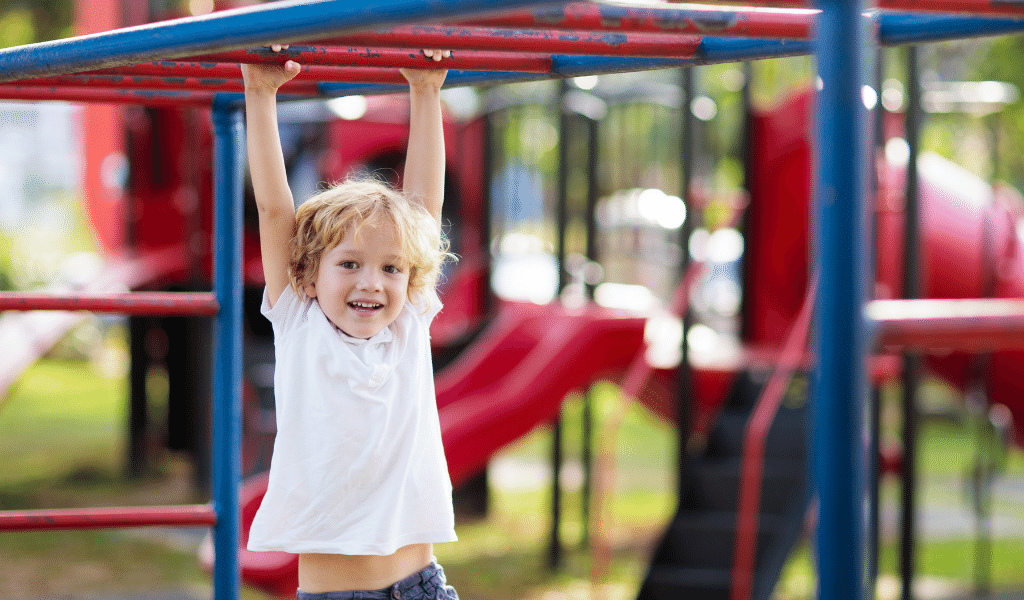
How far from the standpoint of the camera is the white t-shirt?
4.42 ft

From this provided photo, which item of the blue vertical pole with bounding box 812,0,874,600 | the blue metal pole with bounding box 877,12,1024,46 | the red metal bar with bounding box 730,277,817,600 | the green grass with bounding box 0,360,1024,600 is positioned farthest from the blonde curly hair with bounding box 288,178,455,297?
the green grass with bounding box 0,360,1024,600

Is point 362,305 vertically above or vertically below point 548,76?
below

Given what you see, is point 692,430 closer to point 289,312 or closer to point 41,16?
point 289,312

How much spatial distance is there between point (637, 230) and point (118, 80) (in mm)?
4693

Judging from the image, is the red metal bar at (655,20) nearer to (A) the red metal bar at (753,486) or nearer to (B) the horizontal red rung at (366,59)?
(B) the horizontal red rung at (366,59)

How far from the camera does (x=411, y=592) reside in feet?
4.57

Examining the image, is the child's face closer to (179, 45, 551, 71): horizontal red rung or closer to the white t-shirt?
the white t-shirt

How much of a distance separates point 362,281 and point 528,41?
1.44ft

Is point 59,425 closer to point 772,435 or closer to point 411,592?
point 772,435

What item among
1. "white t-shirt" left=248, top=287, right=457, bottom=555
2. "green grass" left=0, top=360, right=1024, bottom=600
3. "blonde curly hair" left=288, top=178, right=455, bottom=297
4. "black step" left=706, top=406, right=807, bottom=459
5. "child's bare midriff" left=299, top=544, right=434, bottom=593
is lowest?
"green grass" left=0, top=360, right=1024, bottom=600

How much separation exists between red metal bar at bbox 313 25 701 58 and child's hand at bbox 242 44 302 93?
61 millimetres

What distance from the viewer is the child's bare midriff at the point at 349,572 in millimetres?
1373

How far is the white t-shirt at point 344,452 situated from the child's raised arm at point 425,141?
0.24 m

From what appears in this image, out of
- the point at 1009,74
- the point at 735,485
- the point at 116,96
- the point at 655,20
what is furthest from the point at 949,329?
the point at 1009,74
